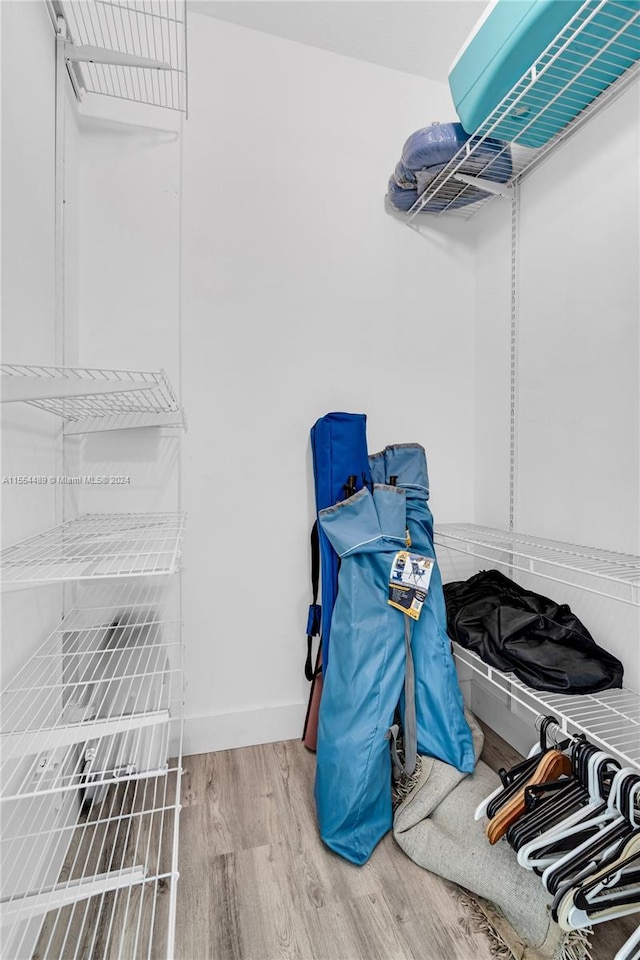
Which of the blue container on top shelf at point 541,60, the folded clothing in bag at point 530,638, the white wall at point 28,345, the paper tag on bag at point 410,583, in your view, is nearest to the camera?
the white wall at point 28,345

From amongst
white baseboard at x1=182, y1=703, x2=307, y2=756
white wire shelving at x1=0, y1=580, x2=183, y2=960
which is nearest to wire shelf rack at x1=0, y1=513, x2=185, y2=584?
white wire shelving at x1=0, y1=580, x2=183, y2=960

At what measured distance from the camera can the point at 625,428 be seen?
4.33ft

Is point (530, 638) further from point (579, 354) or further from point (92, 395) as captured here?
point (92, 395)

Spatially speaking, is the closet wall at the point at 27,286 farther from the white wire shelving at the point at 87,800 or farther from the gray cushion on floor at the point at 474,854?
the gray cushion on floor at the point at 474,854

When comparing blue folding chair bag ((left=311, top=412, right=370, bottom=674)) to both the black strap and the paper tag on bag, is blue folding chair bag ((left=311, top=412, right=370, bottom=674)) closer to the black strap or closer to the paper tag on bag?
the black strap

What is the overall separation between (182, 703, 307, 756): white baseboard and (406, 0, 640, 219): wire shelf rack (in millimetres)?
2013

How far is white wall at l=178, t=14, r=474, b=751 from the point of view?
5.47ft

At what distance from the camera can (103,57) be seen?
4.34 feet

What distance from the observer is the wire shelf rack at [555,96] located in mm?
1088

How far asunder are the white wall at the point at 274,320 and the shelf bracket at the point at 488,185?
270mm

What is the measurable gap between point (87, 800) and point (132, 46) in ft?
8.28

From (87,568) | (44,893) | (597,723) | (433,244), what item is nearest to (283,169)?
(433,244)

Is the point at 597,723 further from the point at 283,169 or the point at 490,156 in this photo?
the point at 283,169

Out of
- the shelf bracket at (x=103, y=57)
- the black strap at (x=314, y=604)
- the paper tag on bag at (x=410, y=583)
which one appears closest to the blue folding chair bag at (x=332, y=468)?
the black strap at (x=314, y=604)
